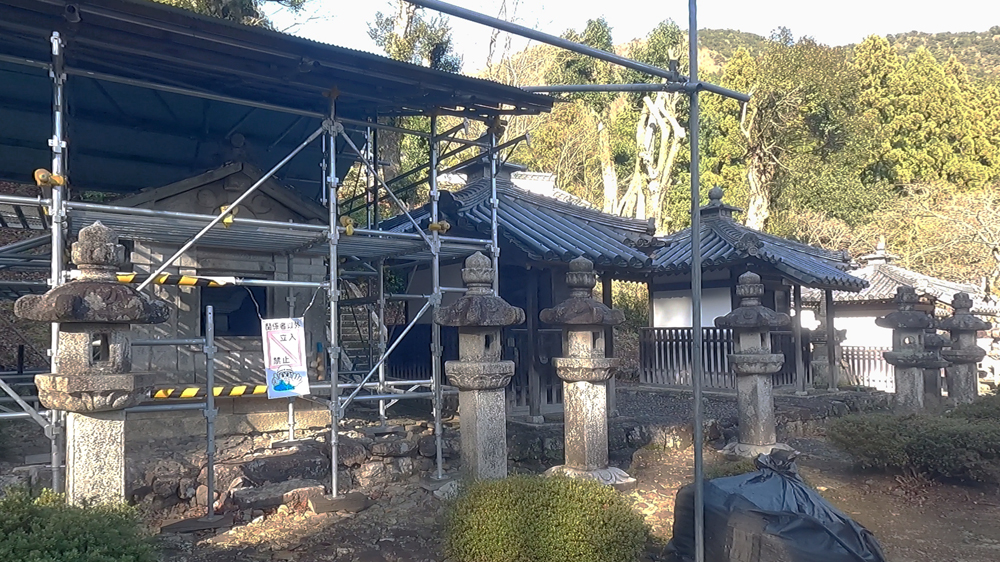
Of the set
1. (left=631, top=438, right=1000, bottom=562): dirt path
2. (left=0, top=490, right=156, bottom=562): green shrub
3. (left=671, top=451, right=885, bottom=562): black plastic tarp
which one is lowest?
(left=631, top=438, right=1000, bottom=562): dirt path

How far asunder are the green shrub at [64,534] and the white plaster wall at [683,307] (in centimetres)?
1557

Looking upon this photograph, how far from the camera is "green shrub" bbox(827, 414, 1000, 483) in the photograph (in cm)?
867

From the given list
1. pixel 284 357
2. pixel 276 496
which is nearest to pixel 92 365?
pixel 284 357

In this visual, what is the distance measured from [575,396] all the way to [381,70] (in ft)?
15.7

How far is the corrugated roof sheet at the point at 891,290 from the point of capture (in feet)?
72.6

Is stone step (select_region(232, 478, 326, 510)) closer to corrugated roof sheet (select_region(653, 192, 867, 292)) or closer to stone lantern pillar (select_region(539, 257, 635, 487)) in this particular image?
stone lantern pillar (select_region(539, 257, 635, 487))

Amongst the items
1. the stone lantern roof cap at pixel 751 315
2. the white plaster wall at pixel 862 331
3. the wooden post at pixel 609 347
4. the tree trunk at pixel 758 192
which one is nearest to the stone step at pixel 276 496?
the wooden post at pixel 609 347

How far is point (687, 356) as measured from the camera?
59.8 ft

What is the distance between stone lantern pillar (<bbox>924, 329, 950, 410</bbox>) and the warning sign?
458 inches

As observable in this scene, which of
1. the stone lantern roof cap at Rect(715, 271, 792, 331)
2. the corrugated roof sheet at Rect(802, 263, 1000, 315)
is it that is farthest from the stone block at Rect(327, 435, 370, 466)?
the corrugated roof sheet at Rect(802, 263, 1000, 315)

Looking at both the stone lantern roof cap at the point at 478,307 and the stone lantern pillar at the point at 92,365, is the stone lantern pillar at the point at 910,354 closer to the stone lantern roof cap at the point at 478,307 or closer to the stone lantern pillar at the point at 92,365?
the stone lantern roof cap at the point at 478,307

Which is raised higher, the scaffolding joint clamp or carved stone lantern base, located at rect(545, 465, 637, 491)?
the scaffolding joint clamp

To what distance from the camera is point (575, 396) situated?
8.43m

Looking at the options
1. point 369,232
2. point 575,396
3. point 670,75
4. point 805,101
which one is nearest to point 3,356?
point 369,232
